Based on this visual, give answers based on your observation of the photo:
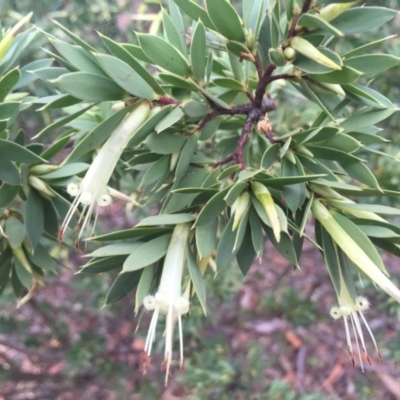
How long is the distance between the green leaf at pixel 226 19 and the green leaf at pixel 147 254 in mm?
207

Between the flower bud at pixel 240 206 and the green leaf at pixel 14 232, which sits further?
the green leaf at pixel 14 232

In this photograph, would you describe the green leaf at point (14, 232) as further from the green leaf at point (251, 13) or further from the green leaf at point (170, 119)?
the green leaf at point (251, 13)

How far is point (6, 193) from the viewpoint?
534 mm

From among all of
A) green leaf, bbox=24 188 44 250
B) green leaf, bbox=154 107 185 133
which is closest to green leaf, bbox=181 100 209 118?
green leaf, bbox=154 107 185 133

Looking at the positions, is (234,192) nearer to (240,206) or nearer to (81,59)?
(240,206)

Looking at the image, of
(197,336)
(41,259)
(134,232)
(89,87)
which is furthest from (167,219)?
(197,336)

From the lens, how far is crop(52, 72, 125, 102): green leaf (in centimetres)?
41

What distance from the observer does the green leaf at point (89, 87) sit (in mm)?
411

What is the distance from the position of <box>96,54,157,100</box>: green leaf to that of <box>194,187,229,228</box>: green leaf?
4.6 inches

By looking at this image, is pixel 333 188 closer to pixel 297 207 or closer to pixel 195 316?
pixel 297 207

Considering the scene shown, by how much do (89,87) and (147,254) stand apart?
0.16 meters

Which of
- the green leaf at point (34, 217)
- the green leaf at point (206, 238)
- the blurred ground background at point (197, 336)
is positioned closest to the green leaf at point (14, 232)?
the green leaf at point (34, 217)

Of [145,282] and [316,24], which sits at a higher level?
[316,24]

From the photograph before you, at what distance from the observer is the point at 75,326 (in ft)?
6.05
